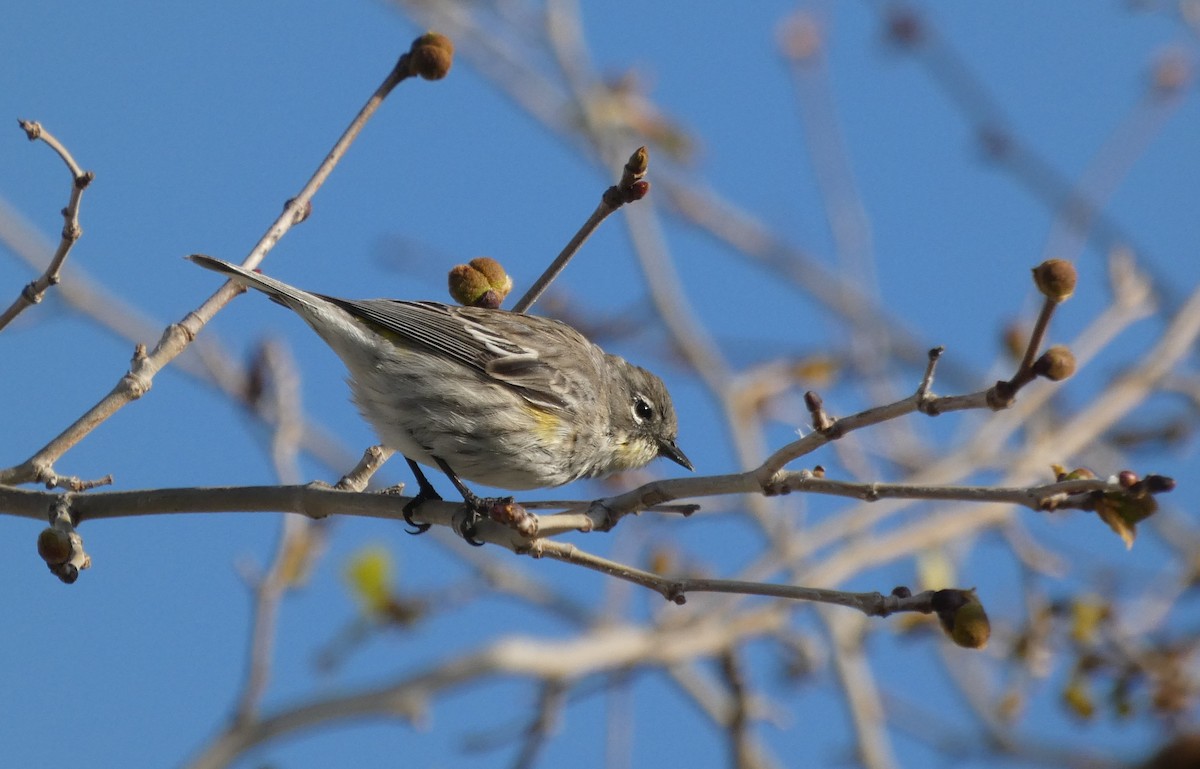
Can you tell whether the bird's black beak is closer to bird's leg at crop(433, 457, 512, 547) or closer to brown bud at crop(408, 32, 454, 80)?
bird's leg at crop(433, 457, 512, 547)

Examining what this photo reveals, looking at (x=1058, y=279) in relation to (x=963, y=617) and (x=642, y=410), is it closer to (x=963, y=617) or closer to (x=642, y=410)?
(x=963, y=617)

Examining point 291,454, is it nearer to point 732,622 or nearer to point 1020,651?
point 732,622

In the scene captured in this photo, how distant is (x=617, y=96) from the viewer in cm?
1100

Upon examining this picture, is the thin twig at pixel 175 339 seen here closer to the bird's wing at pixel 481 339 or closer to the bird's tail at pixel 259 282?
the bird's tail at pixel 259 282

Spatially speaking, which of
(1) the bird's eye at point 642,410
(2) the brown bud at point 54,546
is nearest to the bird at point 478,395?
(1) the bird's eye at point 642,410

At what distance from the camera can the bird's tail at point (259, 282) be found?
4.62 metres

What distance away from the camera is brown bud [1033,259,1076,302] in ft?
9.32

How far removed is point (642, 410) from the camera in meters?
6.54

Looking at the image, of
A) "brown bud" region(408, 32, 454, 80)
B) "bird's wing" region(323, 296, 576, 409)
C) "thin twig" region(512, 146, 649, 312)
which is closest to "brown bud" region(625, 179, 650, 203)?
"thin twig" region(512, 146, 649, 312)

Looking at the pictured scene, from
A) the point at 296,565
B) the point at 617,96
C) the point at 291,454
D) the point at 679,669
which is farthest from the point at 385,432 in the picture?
the point at 617,96

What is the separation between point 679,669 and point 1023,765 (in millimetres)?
2464

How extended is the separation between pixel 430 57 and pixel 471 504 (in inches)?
68.8

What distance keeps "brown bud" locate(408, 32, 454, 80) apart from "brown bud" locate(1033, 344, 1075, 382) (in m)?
Answer: 2.69

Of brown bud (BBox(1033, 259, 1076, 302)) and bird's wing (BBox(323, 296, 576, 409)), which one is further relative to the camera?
bird's wing (BBox(323, 296, 576, 409))
